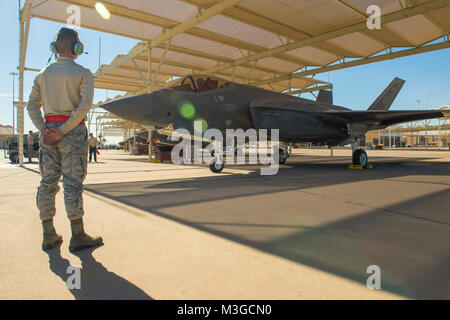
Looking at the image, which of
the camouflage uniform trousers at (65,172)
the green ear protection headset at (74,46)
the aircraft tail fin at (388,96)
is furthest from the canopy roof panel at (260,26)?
the camouflage uniform trousers at (65,172)

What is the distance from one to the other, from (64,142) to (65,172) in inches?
9.9

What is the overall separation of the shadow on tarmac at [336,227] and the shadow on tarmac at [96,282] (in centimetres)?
99

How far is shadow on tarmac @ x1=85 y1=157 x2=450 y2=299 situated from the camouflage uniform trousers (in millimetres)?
1066

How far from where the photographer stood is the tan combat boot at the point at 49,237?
210 centimetres

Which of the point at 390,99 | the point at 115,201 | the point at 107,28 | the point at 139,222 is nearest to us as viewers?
the point at 139,222

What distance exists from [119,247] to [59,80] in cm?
149

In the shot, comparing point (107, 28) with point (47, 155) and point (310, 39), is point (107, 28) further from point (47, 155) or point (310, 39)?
point (47, 155)

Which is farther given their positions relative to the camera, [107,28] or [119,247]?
[107,28]

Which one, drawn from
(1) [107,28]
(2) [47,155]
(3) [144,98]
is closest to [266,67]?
(1) [107,28]

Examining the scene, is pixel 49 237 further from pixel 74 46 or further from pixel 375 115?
pixel 375 115

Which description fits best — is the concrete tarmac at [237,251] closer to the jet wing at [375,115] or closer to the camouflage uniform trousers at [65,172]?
the camouflage uniform trousers at [65,172]

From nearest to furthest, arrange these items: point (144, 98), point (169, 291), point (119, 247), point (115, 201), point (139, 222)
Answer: point (169, 291), point (119, 247), point (139, 222), point (115, 201), point (144, 98)
